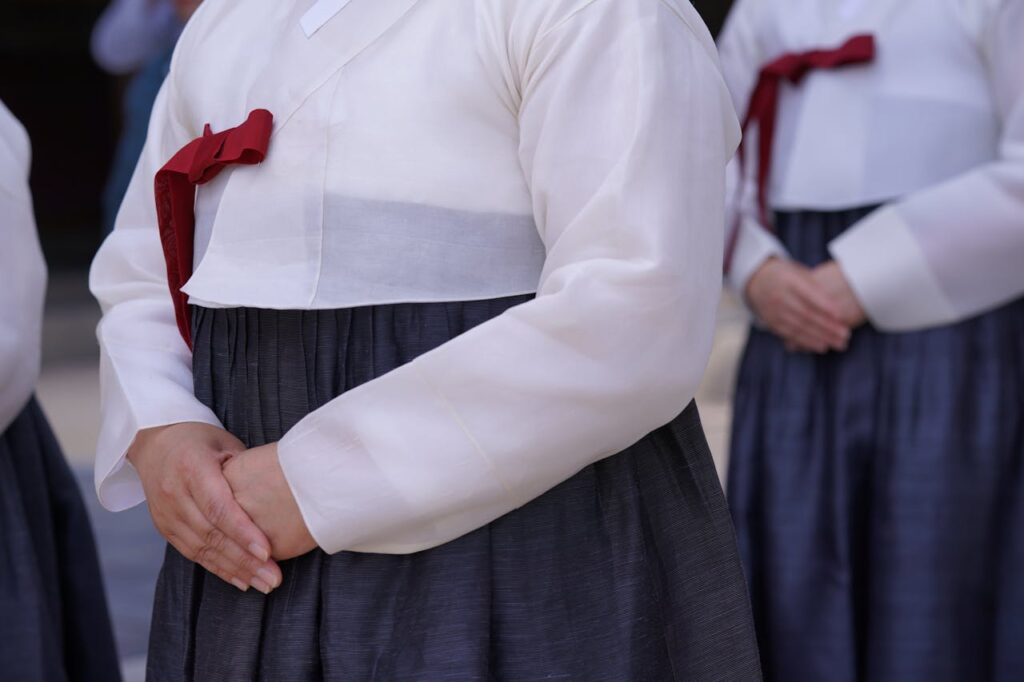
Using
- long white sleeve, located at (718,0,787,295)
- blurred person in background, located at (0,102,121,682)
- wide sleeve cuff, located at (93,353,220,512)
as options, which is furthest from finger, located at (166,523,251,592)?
long white sleeve, located at (718,0,787,295)

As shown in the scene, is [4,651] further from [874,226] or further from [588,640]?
[874,226]

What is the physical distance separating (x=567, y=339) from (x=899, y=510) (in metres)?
1.30

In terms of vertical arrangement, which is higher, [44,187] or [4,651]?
[4,651]

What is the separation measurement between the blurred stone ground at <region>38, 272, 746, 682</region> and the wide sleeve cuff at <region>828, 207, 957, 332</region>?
1741 millimetres

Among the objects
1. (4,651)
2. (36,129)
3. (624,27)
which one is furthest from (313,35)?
(36,129)

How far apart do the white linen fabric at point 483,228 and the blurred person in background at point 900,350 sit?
107 cm

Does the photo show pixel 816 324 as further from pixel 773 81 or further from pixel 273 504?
pixel 273 504

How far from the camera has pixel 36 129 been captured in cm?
1203

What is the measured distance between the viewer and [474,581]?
4.26 feet

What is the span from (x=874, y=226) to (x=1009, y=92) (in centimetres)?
29

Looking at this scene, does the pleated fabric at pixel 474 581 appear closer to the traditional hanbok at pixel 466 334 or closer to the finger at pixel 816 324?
the traditional hanbok at pixel 466 334

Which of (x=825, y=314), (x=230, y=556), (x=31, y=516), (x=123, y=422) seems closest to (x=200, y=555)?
(x=230, y=556)

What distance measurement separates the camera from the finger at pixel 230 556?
4.25 feet

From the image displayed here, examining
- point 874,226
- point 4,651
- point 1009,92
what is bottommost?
point 4,651
